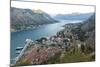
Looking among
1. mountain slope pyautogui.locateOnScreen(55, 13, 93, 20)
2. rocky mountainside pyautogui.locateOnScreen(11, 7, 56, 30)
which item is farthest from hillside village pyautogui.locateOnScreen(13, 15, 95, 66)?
rocky mountainside pyautogui.locateOnScreen(11, 7, 56, 30)

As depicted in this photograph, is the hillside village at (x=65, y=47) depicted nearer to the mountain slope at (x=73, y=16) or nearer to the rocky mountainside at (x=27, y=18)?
the mountain slope at (x=73, y=16)

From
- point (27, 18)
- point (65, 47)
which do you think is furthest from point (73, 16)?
point (27, 18)

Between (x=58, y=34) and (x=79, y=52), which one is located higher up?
(x=58, y=34)

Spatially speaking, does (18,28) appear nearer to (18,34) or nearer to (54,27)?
(18,34)

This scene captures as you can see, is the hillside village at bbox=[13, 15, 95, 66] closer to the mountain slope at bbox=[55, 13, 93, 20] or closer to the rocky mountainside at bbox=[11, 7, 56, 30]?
the mountain slope at bbox=[55, 13, 93, 20]

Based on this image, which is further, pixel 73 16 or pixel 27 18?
pixel 73 16

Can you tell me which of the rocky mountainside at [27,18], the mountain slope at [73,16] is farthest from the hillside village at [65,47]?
the rocky mountainside at [27,18]

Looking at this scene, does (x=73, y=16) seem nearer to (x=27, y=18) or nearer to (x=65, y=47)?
(x=65, y=47)

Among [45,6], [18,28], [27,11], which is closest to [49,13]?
[45,6]
